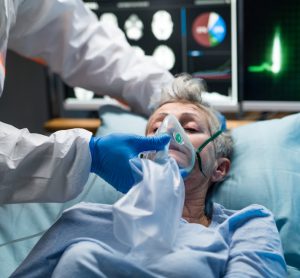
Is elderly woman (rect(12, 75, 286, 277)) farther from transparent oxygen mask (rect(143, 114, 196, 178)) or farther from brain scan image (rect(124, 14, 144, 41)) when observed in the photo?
brain scan image (rect(124, 14, 144, 41))

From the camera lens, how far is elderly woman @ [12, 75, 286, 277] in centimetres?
124

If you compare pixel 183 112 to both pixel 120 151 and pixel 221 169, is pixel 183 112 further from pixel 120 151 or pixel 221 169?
pixel 120 151

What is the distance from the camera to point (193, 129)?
168cm

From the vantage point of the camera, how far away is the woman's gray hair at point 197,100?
175 centimetres

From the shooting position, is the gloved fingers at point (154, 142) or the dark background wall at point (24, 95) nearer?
the gloved fingers at point (154, 142)

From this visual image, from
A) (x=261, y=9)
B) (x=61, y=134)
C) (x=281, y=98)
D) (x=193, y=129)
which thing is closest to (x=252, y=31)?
(x=261, y=9)

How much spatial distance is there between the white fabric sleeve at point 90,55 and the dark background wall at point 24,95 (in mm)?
757

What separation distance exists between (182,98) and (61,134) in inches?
19.9

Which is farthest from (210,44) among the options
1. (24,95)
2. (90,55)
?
(24,95)

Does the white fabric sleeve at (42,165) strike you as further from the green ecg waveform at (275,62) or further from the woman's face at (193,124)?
the green ecg waveform at (275,62)

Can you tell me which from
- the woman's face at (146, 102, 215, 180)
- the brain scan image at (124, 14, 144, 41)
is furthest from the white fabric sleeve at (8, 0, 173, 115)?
the brain scan image at (124, 14, 144, 41)

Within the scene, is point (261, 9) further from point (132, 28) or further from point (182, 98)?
point (182, 98)

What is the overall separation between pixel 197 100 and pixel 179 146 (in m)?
0.33

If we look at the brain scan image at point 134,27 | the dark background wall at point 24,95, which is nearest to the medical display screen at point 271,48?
the brain scan image at point 134,27
